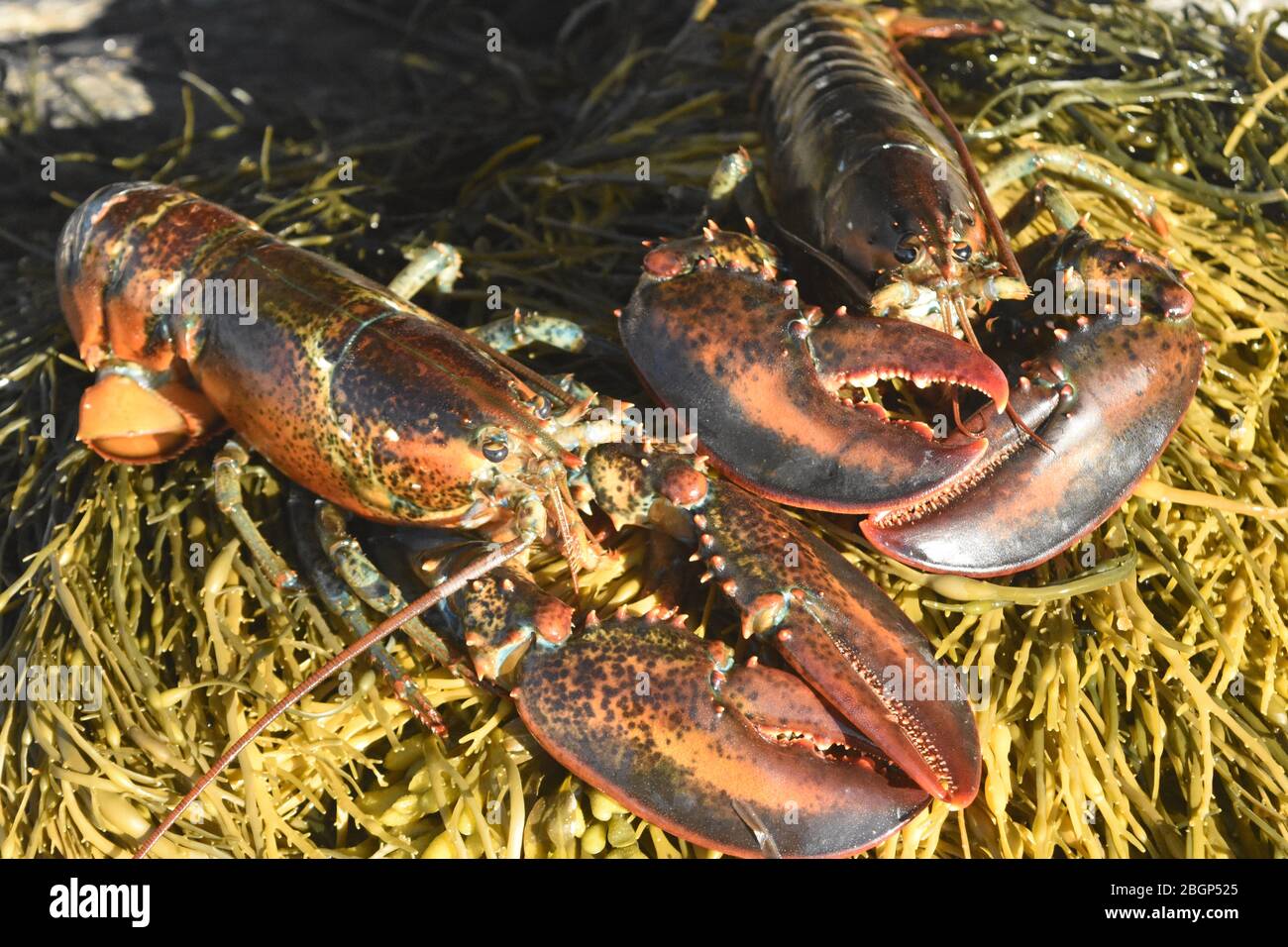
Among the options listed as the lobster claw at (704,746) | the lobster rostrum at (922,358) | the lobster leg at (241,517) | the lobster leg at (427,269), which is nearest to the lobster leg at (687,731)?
the lobster claw at (704,746)

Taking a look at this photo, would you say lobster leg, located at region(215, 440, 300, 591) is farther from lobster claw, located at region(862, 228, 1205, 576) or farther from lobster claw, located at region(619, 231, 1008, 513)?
lobster claw, located at region(862, 228, 1205, 576)

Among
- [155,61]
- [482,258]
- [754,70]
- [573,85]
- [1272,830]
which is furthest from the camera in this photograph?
[155,61]

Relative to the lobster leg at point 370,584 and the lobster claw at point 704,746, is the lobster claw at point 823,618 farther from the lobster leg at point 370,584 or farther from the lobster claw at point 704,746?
the lobster leg at point 370,584

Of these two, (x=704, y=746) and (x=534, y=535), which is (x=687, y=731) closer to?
(x=704, y=746)

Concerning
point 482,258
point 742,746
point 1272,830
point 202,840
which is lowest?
point 202,840

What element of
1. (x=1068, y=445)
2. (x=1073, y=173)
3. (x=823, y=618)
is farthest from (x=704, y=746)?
(x=1073, y=173)

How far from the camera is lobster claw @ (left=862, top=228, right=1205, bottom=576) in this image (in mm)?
2576

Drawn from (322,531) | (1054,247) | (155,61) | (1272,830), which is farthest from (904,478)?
(155,61)

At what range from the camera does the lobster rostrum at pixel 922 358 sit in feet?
8.43

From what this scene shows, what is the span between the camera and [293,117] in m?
4.74

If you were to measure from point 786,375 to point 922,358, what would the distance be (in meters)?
0.33

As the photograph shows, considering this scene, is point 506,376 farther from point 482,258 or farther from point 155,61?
point 155,61

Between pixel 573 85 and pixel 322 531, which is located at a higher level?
pixel 573 85

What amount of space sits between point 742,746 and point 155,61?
452 cm
